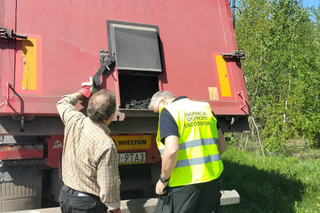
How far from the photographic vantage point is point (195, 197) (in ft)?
7.29

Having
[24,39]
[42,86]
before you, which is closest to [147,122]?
[42,86]

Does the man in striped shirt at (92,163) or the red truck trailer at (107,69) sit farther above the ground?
the red truck trailer at (107,69)

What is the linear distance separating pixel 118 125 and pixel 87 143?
95cm

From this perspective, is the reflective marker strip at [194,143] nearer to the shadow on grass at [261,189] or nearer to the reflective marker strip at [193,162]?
the reflective marker strip at [193,162]

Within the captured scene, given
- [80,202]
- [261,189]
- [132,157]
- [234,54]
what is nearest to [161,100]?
[80,202]

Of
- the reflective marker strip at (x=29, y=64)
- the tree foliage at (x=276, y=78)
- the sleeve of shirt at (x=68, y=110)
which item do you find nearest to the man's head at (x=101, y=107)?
the sleeve of shirt at (x=68, y=110)

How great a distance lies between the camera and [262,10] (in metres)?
8.91

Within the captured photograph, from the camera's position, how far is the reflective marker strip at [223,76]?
333cm

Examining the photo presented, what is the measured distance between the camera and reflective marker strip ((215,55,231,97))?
3.33 m

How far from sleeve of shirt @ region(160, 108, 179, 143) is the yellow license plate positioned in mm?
1115

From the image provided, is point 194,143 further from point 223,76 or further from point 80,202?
point 223,76

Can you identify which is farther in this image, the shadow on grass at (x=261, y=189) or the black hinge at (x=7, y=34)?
the shadow on grass at (x=261, y=189)

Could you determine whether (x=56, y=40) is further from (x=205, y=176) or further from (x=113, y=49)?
(x=205, y=176)

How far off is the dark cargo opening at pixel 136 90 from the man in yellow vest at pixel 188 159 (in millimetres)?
726
